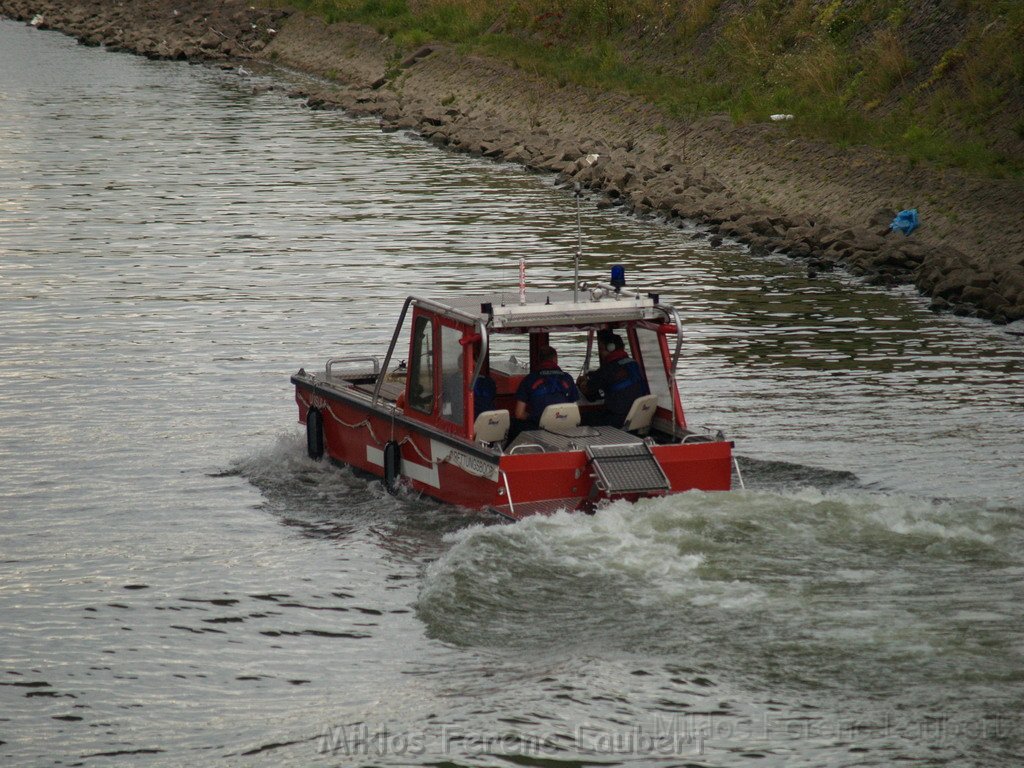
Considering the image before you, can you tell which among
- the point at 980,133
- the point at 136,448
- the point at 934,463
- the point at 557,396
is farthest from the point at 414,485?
the point at 980,133

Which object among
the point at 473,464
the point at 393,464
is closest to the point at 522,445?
the point at 473,464

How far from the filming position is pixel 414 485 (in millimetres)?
16656

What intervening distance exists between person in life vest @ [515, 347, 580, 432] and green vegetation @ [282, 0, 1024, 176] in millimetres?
15625

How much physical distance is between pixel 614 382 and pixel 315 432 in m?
3.48

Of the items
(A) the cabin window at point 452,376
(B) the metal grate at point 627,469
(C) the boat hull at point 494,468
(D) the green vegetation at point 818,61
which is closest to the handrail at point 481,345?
(A) the cabin window at point 452,376

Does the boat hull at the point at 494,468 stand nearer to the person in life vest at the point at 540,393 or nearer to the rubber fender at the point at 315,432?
the rubber fender at the point at 315,432

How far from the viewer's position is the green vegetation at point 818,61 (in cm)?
3253

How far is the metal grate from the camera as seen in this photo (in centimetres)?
1489

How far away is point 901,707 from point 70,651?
21.3ft

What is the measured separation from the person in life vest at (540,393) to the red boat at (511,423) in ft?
0.65

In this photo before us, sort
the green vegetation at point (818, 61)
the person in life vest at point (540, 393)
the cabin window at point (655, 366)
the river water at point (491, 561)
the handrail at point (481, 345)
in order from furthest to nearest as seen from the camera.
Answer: the green vegetation at point (818, 61), the cabin window at point (655, 366), the person in life vest at point (540, 393), the handrail at point (481, 345), the river water at point (491, 561)

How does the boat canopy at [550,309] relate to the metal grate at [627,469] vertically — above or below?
above

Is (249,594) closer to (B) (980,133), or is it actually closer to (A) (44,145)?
(B) (980,133)

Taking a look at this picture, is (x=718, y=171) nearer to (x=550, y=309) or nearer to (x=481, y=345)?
(x=550, y=309)
